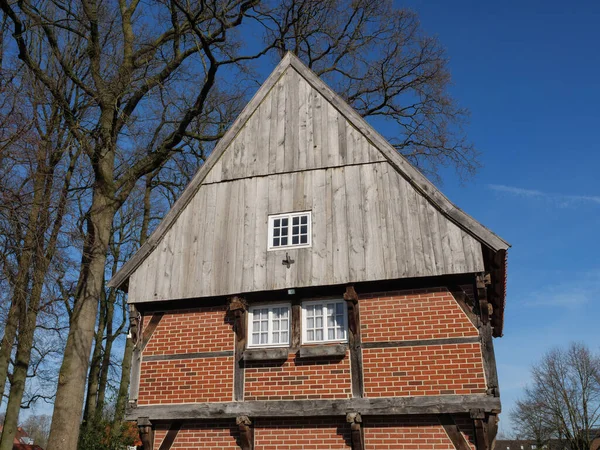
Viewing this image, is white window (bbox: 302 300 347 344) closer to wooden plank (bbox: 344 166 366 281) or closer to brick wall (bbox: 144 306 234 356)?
wooden plank (bbox: 344 166 366 281)

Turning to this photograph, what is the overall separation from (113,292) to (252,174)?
1295cm

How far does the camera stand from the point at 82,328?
1229 cm

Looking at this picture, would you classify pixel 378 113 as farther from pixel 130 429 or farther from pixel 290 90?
pixel 130 429

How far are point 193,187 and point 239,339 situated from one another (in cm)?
343

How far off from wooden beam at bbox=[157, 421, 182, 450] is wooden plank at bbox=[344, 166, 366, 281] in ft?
13.7

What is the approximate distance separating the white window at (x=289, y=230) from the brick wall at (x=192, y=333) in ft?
5.45

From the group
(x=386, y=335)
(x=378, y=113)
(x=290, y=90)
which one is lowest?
(x=386, y=335)

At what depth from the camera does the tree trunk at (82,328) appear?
11422 mm

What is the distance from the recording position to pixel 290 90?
12703mm

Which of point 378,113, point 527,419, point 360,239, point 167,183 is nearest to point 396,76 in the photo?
point 378,113

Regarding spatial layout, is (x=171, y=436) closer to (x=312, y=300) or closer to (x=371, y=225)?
(x=312, y=300)

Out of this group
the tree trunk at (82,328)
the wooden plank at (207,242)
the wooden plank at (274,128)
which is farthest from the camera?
the wooden plank at (274,128)

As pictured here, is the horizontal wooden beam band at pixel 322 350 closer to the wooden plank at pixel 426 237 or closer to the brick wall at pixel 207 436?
the brick wall at pixel 207 436

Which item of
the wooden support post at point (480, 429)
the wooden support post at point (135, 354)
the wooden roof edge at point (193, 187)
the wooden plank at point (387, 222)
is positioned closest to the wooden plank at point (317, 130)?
the wooden roof edge at point (193, 187)
